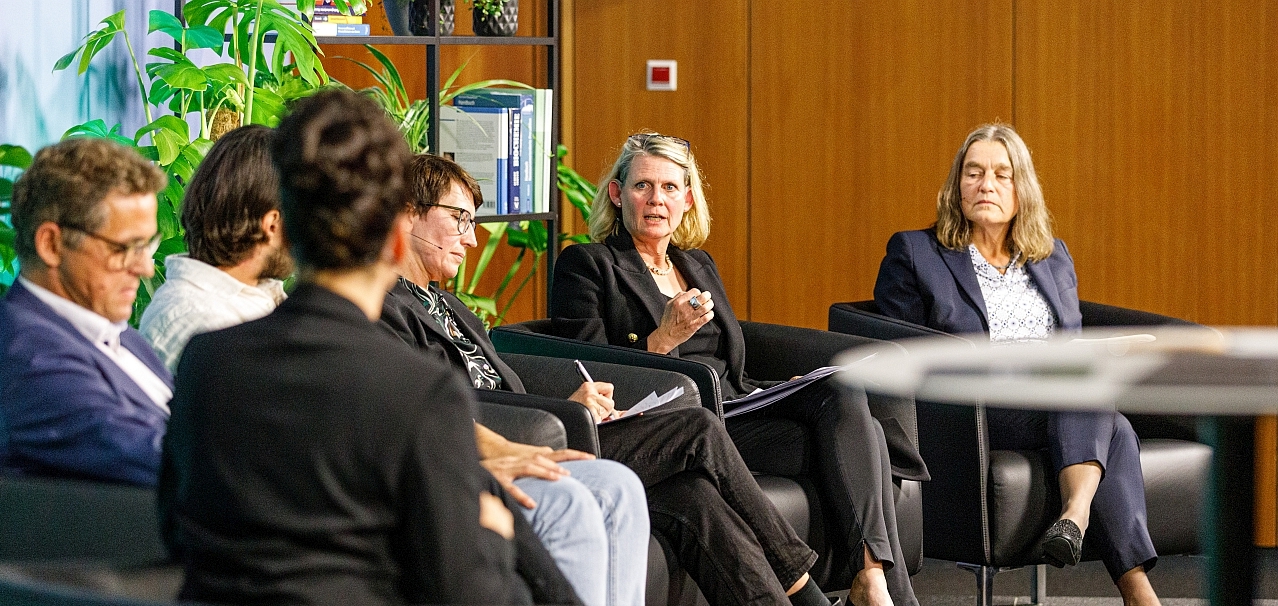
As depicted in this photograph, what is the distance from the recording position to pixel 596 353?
131 inches

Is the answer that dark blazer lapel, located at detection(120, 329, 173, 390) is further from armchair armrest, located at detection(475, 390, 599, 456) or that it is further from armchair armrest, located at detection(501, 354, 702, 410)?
armchair armrest, located at detection(501, 354, 702, 410)

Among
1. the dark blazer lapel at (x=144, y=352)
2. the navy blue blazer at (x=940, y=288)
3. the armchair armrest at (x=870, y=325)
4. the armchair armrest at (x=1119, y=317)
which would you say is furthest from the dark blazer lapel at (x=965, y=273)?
the dark blazer lapel at (x=144, y=352)

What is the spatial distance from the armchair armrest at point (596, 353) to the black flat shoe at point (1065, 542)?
872 millimetres

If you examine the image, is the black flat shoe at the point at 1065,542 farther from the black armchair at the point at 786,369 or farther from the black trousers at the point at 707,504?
the black trousers at the point at 707,504

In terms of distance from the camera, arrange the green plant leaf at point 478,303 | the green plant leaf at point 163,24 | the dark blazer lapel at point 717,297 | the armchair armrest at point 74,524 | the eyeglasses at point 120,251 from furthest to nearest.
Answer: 1. the green plant leaf at point 478,303
2. the dark blazer lapel at point 717,297
3. the green plant leaf at point 163,24
4. the eyeglasses at point 120,251
5. the armchair armrest at point 74,524

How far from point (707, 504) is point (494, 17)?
212 centimetres

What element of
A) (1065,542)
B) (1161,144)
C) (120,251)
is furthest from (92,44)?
(1161,144)

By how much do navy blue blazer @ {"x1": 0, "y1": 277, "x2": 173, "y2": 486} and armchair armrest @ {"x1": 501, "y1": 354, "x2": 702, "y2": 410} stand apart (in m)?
1.30

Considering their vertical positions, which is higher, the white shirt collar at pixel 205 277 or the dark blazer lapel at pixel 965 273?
the white shirt collar at pixel 205 277

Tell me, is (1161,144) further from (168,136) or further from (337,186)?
(337,186)

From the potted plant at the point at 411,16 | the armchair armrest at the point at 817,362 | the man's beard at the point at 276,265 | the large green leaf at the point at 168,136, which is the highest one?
the potted plant at the point at 411,16

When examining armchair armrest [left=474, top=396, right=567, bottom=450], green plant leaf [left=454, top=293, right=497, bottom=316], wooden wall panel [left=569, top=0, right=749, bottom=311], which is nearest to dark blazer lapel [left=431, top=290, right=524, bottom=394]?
armchair armrest [left=474, top=396, right=567, bottom=450]

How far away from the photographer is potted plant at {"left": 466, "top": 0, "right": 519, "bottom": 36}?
14.2 ft

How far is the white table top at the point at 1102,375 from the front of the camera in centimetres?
155
